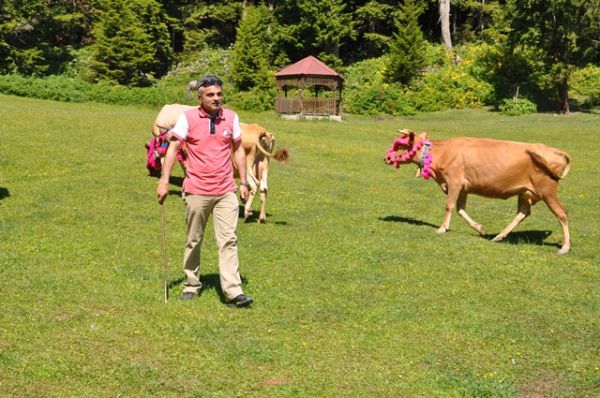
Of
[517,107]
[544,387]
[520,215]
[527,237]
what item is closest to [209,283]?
[544,387]

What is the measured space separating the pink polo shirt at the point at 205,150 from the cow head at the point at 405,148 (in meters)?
6.70

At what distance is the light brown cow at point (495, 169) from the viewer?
1276 cm

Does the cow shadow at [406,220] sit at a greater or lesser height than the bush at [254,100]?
greater

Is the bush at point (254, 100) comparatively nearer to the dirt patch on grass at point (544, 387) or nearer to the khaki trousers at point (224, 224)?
the khaki trousers at point (224, 224)

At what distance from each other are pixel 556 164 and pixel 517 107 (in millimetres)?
37252

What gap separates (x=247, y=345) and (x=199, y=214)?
1936mm

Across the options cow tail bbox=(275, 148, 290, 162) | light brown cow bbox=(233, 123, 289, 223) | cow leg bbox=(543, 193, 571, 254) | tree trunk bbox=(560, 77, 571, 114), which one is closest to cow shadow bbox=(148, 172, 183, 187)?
light brown cow bbox=(233, 123, 289, 223)

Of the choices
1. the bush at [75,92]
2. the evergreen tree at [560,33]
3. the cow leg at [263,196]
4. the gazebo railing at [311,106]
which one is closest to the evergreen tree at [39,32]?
the bush at [75,92]

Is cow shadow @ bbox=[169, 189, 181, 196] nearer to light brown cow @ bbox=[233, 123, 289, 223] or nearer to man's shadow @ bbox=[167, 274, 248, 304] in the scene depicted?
light brown cow @ bbox=[233, 123, 289, 223]

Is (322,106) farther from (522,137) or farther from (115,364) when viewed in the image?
(115,364)

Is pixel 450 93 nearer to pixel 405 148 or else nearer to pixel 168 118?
pixel 168 118

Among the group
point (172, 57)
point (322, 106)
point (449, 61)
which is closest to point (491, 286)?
point (322, 106)

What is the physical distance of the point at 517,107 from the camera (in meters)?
47.9

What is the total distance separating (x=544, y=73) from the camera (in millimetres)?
51344
